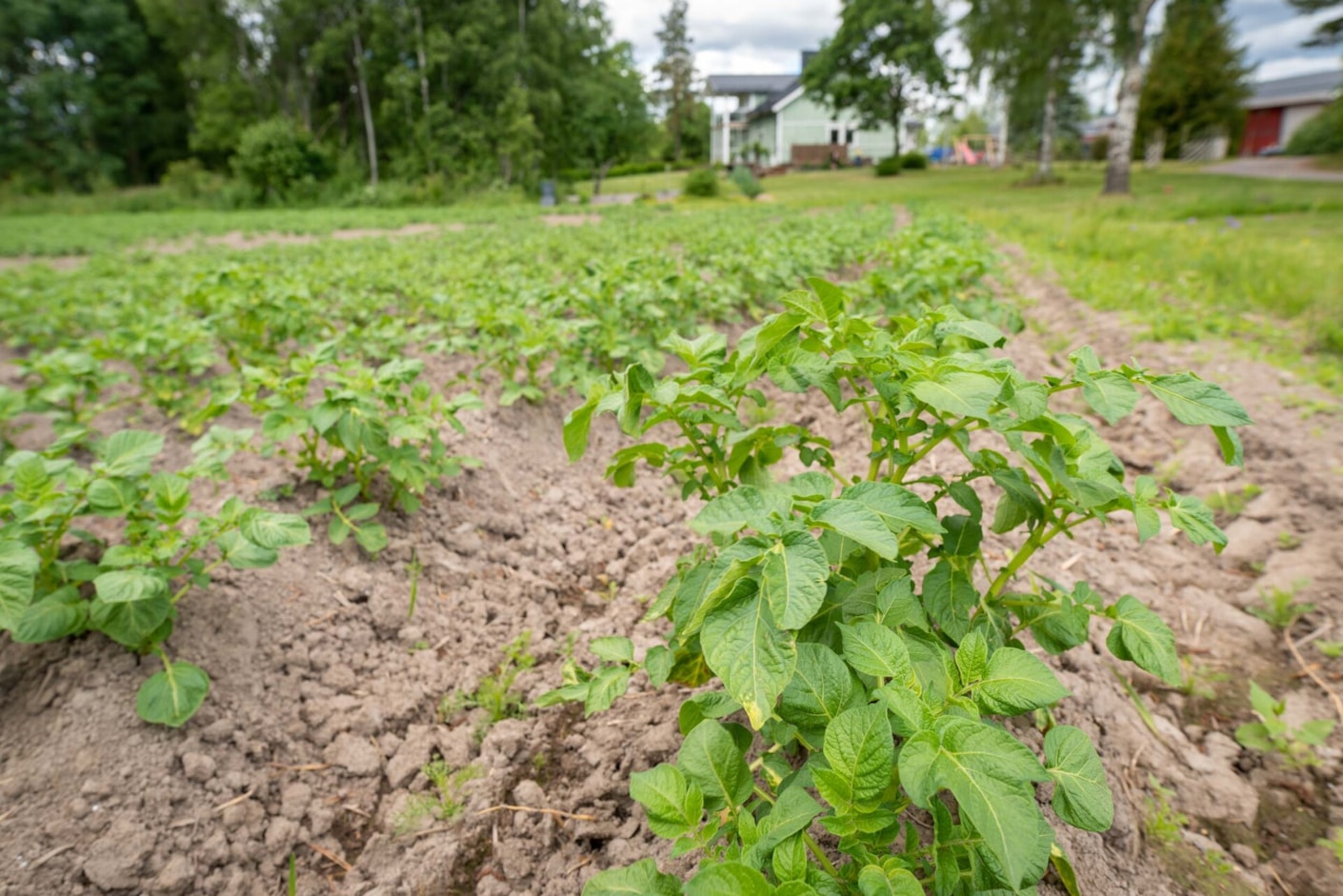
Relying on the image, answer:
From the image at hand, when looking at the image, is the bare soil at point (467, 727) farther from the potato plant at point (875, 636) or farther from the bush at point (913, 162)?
the bush at point (913, 162)

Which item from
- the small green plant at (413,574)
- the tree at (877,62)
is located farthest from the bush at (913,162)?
the small green plant at (413,574)

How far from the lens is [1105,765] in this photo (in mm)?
1604

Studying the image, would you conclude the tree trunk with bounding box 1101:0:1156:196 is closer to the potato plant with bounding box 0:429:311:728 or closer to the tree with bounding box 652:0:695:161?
the potato plant with bounding box 0:429:311:728

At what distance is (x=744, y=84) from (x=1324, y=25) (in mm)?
47953

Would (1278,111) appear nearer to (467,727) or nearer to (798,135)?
(798,135)

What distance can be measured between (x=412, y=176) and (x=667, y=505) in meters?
30.7

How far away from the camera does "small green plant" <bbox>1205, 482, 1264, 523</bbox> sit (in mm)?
2932

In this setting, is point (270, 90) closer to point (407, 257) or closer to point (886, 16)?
point (886, 16)

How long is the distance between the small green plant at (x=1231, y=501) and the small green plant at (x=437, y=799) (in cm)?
303

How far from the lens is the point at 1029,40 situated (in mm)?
20234

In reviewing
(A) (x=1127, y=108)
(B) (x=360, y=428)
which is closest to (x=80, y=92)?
(A) (x=1127, y=108)

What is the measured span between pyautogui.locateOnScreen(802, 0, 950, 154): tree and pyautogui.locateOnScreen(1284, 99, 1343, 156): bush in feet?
50.0

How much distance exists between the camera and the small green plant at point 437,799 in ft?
5.73

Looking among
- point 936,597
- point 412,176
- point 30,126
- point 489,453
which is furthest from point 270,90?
point 936,597
